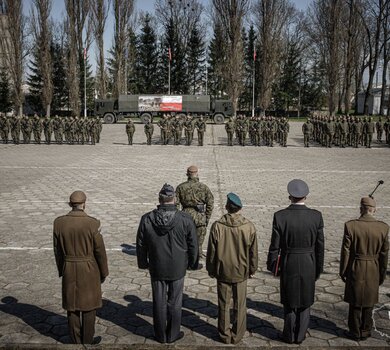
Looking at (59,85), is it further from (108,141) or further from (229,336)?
(229,336)

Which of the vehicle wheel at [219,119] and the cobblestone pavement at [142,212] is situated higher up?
the vehicle wheel at [219,119]

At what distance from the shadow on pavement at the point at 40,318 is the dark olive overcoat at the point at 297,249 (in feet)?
7.37

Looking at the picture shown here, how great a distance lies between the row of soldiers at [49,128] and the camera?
23844 mm

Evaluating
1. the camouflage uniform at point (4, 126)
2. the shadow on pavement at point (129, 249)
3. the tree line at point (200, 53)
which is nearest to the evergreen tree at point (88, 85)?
the tree line at point (200, 53)

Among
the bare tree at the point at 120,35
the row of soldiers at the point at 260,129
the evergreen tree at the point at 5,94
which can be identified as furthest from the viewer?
the evergreen tree at the point at 5,94

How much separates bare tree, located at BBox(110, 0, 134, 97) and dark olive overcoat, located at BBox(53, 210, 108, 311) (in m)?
45.6

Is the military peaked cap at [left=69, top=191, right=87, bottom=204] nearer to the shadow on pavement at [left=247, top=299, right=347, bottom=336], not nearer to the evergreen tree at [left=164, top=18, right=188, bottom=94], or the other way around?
the shadow on pavement at [left=247, top=299, right=347, bottom=336]

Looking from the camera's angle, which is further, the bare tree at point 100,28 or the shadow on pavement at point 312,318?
the bare tree at point 100,28

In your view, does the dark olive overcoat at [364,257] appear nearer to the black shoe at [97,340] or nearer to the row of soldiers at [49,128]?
the black shoe at [97,340]

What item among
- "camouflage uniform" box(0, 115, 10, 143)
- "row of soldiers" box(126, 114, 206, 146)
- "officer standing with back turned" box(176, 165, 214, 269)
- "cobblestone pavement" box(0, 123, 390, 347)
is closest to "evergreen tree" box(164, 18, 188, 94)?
"row of soldiers" box(126, 114, 206, 146)

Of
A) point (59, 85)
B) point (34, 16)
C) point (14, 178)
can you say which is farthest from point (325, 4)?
point (14, 178)

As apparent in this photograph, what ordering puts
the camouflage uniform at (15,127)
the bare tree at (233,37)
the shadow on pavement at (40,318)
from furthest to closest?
1. the bare tree at (233,37)
2. the camouflage uniform at (15,127)
3. the shadow on pavement at (40,318)

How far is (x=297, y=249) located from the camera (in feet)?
14.1

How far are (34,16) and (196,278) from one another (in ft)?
135
